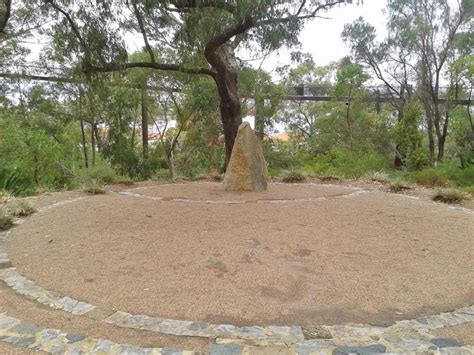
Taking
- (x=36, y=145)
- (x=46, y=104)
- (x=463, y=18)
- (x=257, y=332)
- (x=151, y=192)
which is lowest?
(x=257, y=332)

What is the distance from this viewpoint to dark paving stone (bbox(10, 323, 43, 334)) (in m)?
2.25

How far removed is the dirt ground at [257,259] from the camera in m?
2.64

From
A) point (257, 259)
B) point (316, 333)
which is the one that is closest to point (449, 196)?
point (257, 259)

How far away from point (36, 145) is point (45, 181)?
39.4 inches

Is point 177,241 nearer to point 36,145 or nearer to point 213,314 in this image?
point 213,314

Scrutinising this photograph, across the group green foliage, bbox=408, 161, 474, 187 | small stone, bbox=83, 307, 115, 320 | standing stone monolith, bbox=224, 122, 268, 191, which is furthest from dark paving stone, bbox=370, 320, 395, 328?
green foliage, bbox=408, 161, 474, 187

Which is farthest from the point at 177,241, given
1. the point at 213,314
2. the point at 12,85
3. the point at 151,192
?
the point at 12,85

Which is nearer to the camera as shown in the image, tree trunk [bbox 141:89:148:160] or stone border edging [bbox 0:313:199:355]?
stone border edging [bbox 0:313:199:355]

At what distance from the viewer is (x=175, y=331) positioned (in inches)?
89.9

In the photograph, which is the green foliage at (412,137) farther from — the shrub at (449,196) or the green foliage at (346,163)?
the shrub at (449,196)

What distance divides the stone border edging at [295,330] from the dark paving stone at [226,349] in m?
0.05

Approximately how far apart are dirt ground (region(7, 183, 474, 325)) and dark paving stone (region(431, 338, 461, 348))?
329 mm

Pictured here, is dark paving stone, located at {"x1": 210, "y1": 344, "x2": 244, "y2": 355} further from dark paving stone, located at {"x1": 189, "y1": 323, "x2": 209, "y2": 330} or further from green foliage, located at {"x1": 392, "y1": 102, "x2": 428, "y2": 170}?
green foliage, located at {"x1": 392, "y1": 102, "x2": 428, "y2": 170}

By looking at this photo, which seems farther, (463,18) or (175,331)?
(463,18)
